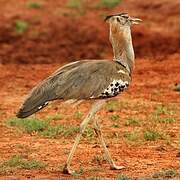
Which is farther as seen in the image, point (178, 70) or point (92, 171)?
point (178, 70)

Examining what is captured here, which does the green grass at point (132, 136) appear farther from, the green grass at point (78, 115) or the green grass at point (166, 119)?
the green grass at point (78, 115)

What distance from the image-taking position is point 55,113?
1242 centimetres

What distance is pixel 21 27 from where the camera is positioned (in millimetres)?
21094

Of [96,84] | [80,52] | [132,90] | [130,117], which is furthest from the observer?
[80,52]

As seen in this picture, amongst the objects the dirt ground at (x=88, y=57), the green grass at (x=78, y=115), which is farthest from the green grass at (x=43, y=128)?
the green grass at (x=78, y=115)

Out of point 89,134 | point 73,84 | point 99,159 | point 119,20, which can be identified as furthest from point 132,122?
point 73,84

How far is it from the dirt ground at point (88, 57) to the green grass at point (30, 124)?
18 cm

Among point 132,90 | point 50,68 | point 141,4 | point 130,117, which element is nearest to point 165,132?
point 130,117

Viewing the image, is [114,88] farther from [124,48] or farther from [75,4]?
[75,4]

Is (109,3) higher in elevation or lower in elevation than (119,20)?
lower

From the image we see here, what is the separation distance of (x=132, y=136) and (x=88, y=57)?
8446mm

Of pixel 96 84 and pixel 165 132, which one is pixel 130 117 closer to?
pixel 165 132

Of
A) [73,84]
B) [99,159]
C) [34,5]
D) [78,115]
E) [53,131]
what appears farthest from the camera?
[34,5]

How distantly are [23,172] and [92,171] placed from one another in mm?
721
